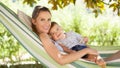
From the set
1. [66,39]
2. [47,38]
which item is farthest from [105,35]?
[47,38]

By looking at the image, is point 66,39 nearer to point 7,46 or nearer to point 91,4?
point 91,4

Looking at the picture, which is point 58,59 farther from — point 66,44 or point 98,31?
point 98,31

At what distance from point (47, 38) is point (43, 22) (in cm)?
19

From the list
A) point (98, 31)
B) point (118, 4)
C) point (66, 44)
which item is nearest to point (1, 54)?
point (98, 31)

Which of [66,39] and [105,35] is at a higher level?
[66,39]

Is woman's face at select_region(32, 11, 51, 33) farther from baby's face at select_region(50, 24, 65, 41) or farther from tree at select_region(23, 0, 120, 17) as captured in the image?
tree at select_region(23, 0, 120, 17)

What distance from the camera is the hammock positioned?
2.69 metres

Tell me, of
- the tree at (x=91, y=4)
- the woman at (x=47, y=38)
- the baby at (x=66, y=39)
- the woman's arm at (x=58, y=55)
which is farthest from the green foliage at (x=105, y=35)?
the woman's arm at (x=58, y=55)

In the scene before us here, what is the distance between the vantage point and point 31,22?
9.85ft

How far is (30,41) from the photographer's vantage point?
276 cm

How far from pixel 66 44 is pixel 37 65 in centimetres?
307

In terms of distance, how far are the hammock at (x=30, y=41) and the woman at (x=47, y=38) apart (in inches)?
1.8

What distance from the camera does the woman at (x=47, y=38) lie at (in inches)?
104

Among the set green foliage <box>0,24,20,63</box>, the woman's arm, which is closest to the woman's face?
the woman's arm
